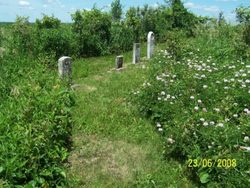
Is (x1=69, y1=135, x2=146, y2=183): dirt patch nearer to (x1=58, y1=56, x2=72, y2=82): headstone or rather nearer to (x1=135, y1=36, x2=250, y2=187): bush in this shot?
(x1=135, y1=36, x2=250, y2=187): bush

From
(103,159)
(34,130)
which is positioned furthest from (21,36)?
(103,159)

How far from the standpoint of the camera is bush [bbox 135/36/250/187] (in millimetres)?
5852

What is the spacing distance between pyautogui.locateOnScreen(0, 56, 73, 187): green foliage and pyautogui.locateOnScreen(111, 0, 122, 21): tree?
1376 centimetres

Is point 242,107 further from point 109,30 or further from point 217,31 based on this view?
point 109,30

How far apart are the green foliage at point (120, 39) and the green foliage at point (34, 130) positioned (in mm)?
9502

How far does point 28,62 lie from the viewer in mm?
12250

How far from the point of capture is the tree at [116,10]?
2353cm

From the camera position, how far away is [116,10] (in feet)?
79.6

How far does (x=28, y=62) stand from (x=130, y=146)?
5.84 meters

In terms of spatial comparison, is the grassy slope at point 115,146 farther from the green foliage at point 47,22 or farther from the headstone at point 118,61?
the green foliage at point 47,22

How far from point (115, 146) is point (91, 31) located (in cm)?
1218

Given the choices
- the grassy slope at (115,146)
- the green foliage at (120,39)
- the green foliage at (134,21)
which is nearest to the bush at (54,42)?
the green foliage at (120,39)
